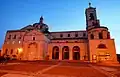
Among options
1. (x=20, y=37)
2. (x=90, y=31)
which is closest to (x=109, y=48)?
(x=90, y=31)

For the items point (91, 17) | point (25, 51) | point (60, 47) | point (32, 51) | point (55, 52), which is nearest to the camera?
point (32, 51)

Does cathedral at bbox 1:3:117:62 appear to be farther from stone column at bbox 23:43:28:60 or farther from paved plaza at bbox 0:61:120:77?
paved plaza at bbox 0:61:120:77

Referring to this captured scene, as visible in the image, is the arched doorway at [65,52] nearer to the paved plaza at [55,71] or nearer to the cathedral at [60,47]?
the cathedral at [60,47]

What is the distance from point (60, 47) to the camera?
32812mm

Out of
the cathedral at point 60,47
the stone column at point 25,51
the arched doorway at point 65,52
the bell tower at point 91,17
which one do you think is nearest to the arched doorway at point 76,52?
the cathedral at point 60,47

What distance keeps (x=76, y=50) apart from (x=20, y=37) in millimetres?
20161

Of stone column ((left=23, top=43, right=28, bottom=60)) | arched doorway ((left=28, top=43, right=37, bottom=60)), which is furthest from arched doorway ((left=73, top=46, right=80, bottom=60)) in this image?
stone column ((left=23, top=43, right=28, bottom=60))

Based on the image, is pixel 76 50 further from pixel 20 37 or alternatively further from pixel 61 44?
pixel 20 37

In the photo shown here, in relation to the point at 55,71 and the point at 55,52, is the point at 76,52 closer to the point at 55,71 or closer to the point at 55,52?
the point at 55,52

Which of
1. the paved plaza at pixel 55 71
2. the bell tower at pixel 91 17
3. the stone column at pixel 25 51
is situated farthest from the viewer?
the bell tower at pixel 91 17

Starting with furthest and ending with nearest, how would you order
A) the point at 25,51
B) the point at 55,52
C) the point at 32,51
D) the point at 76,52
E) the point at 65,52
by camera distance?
the point at 55,52 < the point at 65,52 < the point at 76,52 < the point at 25,51 < the point at 32,51

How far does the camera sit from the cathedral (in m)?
27.8

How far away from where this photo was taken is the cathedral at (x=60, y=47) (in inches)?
1096

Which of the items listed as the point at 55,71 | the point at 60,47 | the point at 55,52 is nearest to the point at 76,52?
the point at 60,47
